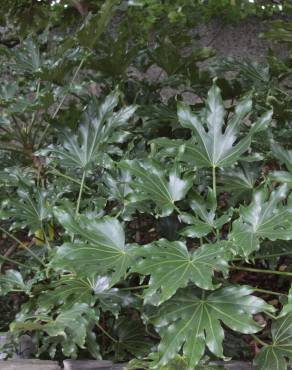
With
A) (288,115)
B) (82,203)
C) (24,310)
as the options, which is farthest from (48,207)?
(288,115)

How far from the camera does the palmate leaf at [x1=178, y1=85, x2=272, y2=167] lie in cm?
114

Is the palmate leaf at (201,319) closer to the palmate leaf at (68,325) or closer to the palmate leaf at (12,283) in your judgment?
the palmate leaf at (68,325)

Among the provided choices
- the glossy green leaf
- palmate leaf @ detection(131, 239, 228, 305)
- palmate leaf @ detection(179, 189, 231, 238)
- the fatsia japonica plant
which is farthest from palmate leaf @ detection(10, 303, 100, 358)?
the glossy green leaf


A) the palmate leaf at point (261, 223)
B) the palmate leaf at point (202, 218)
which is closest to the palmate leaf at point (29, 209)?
the palmate leaf at point (202, 218)

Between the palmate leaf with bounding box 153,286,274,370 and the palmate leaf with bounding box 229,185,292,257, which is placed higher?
the palmate leaf with bounding box 229,185,292,257

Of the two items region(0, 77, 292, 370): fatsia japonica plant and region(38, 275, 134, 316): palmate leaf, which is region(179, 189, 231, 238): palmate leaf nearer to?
region(0, 77, 292, 370): fatsia japonica plant

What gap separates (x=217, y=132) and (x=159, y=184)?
196 millimetres

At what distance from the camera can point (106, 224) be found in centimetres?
103

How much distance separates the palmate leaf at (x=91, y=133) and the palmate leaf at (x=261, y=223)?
1.51 ft

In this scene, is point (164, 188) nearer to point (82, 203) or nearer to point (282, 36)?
point (82, 203)

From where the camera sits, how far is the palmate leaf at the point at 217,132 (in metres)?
1.14

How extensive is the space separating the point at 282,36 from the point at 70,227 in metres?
1.19

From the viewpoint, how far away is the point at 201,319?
933 millimetres

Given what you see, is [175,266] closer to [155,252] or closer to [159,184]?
[155,252]
